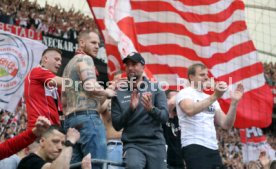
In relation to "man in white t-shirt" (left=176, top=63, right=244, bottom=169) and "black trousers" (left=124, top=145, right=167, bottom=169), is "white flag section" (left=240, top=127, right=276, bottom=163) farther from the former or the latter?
"black trousers" (left=124, top=145, right=167, bottom=169)

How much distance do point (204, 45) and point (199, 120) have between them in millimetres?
4152

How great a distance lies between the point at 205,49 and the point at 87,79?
5.06 metres

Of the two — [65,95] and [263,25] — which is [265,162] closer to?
[65,95]

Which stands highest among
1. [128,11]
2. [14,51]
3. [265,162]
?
[128,11]

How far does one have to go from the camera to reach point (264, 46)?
54.7 feet

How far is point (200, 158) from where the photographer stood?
20.9ft

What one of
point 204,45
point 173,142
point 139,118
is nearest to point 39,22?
point 204,45

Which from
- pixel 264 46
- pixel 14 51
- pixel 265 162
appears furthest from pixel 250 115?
pixel 264 46

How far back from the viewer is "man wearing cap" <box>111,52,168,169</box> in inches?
230

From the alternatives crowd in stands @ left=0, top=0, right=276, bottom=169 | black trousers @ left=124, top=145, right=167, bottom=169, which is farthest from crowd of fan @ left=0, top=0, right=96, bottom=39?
black trousers @ left=124, top=145, right=167, bottom=169

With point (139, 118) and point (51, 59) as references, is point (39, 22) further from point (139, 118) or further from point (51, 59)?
point (139, 118)

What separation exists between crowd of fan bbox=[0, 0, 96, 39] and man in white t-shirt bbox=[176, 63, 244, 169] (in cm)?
577

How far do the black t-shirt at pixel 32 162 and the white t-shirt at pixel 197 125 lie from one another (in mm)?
1682

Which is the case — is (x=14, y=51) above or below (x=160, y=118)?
above
